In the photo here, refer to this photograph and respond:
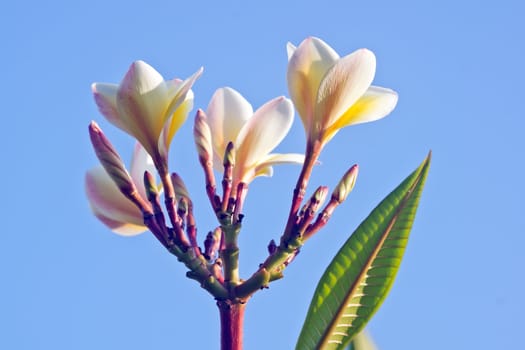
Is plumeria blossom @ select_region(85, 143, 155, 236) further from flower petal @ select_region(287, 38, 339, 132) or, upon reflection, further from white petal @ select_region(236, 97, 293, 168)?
flower petal @ select_region(287, 38, 339, 132)

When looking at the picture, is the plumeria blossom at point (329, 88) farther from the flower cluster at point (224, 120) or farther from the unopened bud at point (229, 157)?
the unopened bud at point (229, 157)

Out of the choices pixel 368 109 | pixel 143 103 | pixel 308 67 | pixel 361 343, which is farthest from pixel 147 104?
pixel 361 343

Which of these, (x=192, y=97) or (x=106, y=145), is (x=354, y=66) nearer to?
(x=192, y=97)

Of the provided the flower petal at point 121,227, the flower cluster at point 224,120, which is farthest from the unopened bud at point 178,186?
the flower petal at point 121,227

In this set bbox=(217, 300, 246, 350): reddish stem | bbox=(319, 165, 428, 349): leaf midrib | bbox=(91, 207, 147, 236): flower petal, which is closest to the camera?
bbox=(217, 300, 246, 350): reddish stem

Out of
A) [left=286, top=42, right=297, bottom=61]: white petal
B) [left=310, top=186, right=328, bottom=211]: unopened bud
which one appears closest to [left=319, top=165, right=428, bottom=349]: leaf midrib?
[left=310, top=186, right=328, bottom=211]: unopened bud

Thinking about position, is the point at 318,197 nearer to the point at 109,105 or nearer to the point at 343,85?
the point at 343,85
